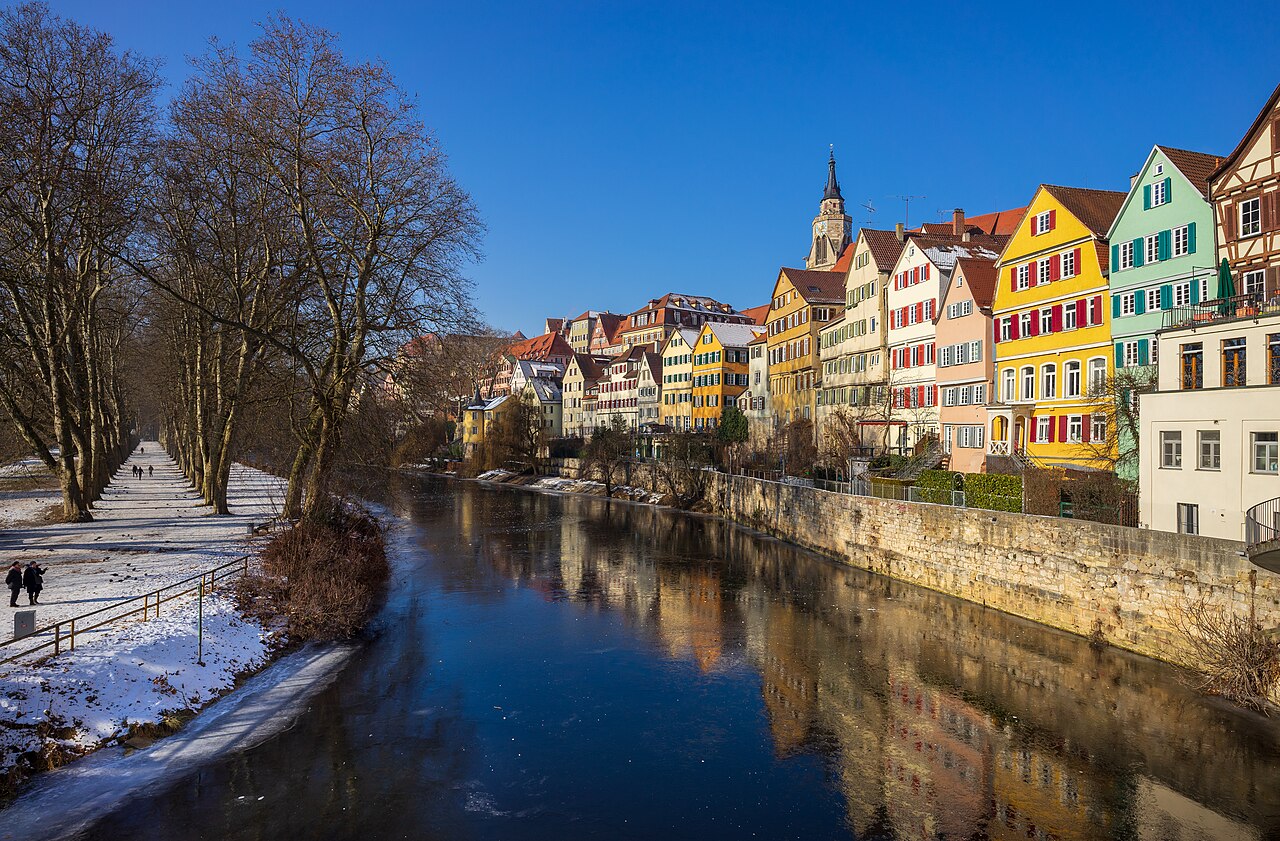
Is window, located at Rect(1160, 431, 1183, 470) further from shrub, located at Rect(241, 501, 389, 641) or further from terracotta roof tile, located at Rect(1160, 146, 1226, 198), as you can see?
shrub, located at Rect(241, 501, 389, 641)

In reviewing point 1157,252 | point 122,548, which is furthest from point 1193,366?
point 122,548

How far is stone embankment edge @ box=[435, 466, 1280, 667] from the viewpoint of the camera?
57.0ft

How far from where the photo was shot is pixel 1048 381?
104 ft

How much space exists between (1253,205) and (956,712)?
58.8ft

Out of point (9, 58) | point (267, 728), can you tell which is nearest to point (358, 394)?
point (9, 58)

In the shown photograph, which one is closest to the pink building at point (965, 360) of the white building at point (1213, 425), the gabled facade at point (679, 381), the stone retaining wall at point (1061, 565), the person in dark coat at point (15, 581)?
the stone retaining wall at point (1061, 565)

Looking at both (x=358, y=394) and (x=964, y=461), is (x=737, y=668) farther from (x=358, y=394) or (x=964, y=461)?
(x=964, y=461)

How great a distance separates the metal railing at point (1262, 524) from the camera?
1659cm

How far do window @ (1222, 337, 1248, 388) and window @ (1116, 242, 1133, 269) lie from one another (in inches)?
388

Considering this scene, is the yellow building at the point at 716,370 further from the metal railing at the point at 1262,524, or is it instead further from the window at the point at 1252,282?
the metal railing at the point at 1262,524

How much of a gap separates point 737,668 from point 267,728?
10453mm

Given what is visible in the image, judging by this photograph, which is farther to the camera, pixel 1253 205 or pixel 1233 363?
pixel 1253 205

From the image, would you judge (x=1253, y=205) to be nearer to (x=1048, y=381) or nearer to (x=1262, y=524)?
(x=1048, y=381)

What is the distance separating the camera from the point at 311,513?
24.3 meters
